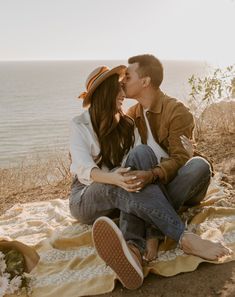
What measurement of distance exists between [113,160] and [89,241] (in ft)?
2.21

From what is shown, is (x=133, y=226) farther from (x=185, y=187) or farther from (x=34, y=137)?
(x=34, y=137)

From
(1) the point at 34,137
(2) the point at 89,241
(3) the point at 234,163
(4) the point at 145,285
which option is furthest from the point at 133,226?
(1) the point at 34,137

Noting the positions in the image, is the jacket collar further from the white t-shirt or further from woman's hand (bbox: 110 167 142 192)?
woman's hand (bbox: 110 167 142 192)

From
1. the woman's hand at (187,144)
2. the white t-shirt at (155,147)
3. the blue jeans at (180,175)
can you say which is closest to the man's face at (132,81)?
the white t-shirt at (155,147)

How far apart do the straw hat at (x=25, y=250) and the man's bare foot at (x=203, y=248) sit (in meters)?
1.02

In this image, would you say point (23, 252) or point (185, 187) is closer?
point (23, 252)

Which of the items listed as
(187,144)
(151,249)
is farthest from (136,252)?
(187,144)

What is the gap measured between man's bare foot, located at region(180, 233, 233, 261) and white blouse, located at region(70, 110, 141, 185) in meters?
0.84

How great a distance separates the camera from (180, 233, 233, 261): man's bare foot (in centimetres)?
308

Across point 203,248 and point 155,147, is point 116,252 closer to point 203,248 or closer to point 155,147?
point 203,248

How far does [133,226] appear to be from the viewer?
3.21 m

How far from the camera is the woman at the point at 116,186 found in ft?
9.43

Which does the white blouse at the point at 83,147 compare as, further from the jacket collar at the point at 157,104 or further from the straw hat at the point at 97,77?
the jacket collar at the point at 157,104

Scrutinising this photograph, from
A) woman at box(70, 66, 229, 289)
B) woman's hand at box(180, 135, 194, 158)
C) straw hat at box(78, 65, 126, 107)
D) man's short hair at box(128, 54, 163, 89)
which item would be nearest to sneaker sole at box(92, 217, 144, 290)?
woman at box(70, 66, 229, 289)
